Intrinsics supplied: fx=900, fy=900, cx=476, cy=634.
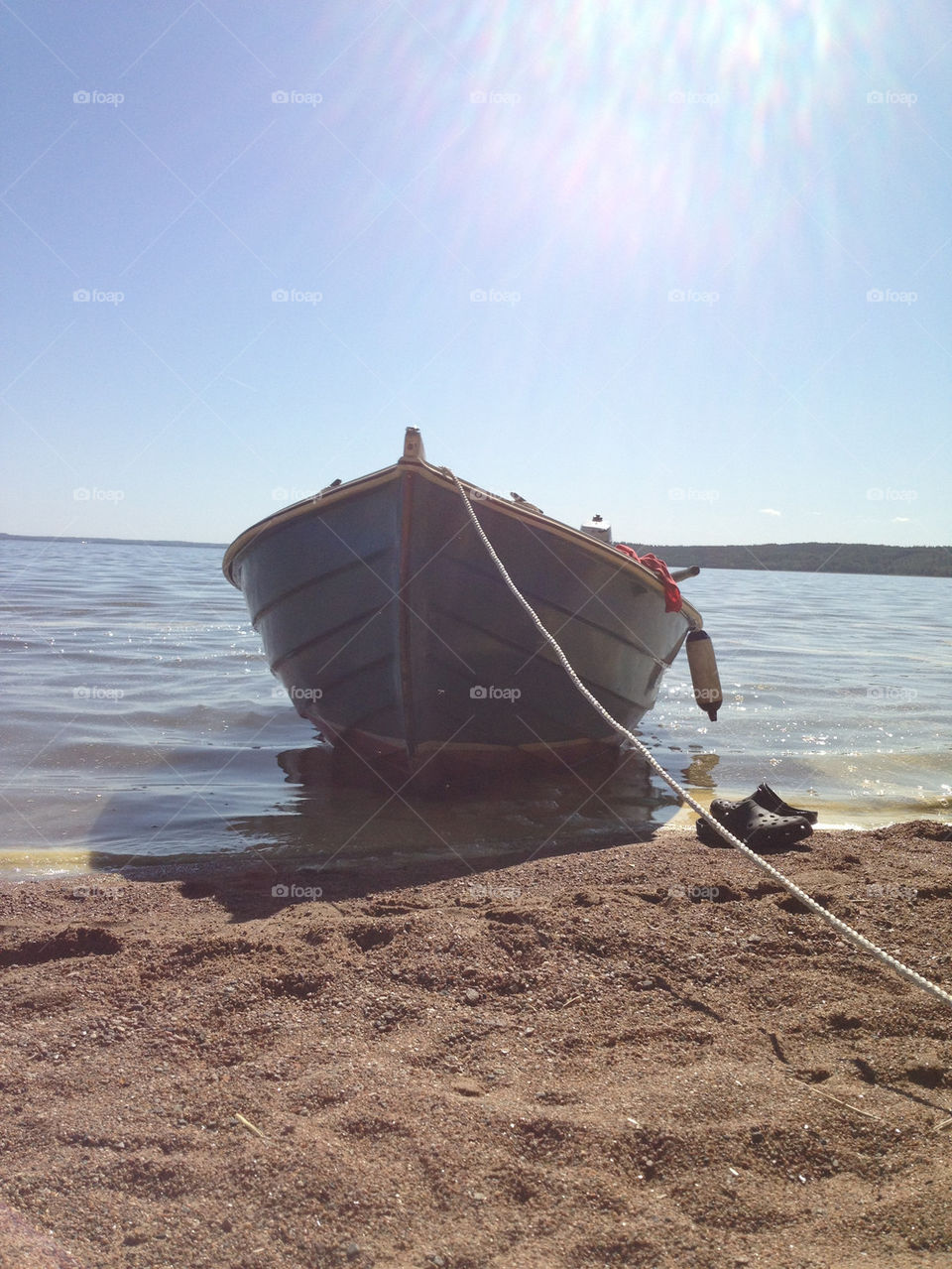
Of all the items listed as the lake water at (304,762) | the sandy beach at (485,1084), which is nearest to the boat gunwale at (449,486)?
the lake water at (304,762)

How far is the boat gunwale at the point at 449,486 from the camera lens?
5.18 m

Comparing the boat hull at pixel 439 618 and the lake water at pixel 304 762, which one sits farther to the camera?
the boat hull at pixel 439 618

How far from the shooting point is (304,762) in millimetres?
7062

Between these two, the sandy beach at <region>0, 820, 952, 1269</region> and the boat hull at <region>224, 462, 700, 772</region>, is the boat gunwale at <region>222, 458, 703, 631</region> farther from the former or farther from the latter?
the sandy beach at <region>0, 820, 952, 1269</region>

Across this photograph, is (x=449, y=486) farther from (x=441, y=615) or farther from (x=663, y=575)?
(x=663, y=575)

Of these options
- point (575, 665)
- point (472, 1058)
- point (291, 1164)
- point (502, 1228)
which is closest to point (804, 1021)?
point (472, 1058)

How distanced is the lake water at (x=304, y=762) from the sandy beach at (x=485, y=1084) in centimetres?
155

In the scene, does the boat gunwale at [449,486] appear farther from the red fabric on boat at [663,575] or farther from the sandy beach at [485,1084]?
the sandy beach at [485,1084]

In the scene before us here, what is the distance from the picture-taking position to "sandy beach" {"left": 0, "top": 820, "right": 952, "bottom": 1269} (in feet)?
5.23

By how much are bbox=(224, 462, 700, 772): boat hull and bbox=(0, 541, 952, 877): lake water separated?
47cm

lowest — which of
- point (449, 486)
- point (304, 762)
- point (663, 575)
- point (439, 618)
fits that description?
point (304, 762)

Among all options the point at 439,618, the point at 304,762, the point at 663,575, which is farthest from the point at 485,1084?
the point at 304,762

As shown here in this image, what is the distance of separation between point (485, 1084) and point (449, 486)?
12.0ft

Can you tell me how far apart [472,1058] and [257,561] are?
4.86 metres
